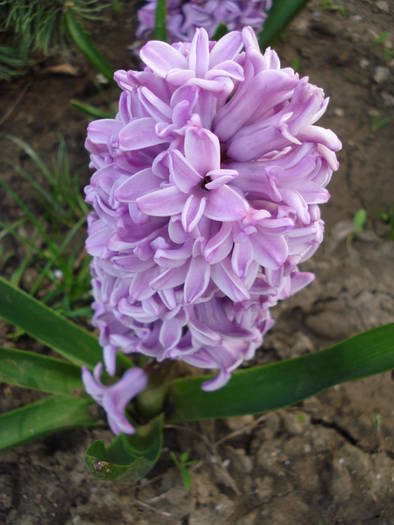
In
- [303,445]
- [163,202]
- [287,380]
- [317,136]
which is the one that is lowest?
[303,445]

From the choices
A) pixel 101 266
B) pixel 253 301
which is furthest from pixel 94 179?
pixel 253 301

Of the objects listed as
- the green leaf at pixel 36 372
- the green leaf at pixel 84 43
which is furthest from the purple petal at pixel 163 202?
the green leaf at pixel 84 43

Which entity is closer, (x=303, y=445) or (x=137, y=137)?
(x=137, y=137)

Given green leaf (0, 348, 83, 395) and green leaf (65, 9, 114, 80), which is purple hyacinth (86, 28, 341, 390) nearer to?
green leaf (0, 348, 83, 395)

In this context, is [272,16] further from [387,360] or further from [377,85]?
[387,360]

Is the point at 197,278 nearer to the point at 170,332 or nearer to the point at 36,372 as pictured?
the point at 170,332

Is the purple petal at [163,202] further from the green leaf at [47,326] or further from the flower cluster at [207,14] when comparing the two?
the flower cluster at [207,14]

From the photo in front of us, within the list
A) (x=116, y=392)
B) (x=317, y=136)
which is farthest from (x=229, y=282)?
(x=116, y=392)
